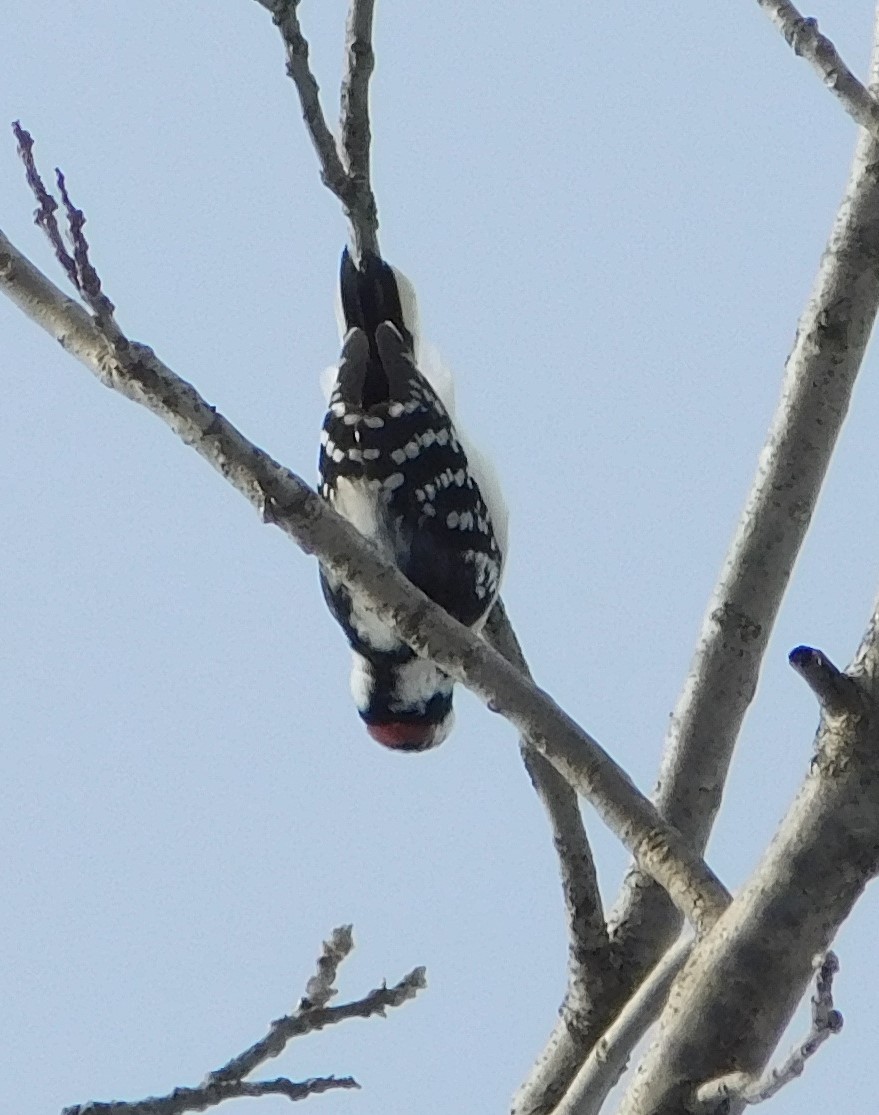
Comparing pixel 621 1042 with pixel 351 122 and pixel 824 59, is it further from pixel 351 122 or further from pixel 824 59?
pixel 351 122

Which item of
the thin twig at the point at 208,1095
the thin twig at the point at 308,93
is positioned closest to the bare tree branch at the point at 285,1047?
the thin twig at the point at 208,1095

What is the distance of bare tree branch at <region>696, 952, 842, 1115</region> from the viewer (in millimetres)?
1884

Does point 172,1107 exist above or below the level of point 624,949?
below

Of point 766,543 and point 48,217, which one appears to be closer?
point 48,217

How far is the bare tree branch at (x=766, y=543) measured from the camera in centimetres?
291

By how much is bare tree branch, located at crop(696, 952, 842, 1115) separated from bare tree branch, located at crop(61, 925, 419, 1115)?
948mm

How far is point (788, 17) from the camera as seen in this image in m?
2.70

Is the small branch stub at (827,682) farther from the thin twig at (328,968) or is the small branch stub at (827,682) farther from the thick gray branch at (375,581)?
the thin twig at (328,968)

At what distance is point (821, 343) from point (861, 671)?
105cm

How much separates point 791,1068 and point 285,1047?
120cm

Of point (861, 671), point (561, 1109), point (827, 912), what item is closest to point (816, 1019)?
point (827, 912)

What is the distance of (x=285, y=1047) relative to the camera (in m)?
2.80

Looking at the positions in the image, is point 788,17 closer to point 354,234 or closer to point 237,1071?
point 354,234

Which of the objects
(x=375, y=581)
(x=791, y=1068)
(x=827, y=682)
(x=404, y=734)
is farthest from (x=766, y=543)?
(x=404, y=734)
